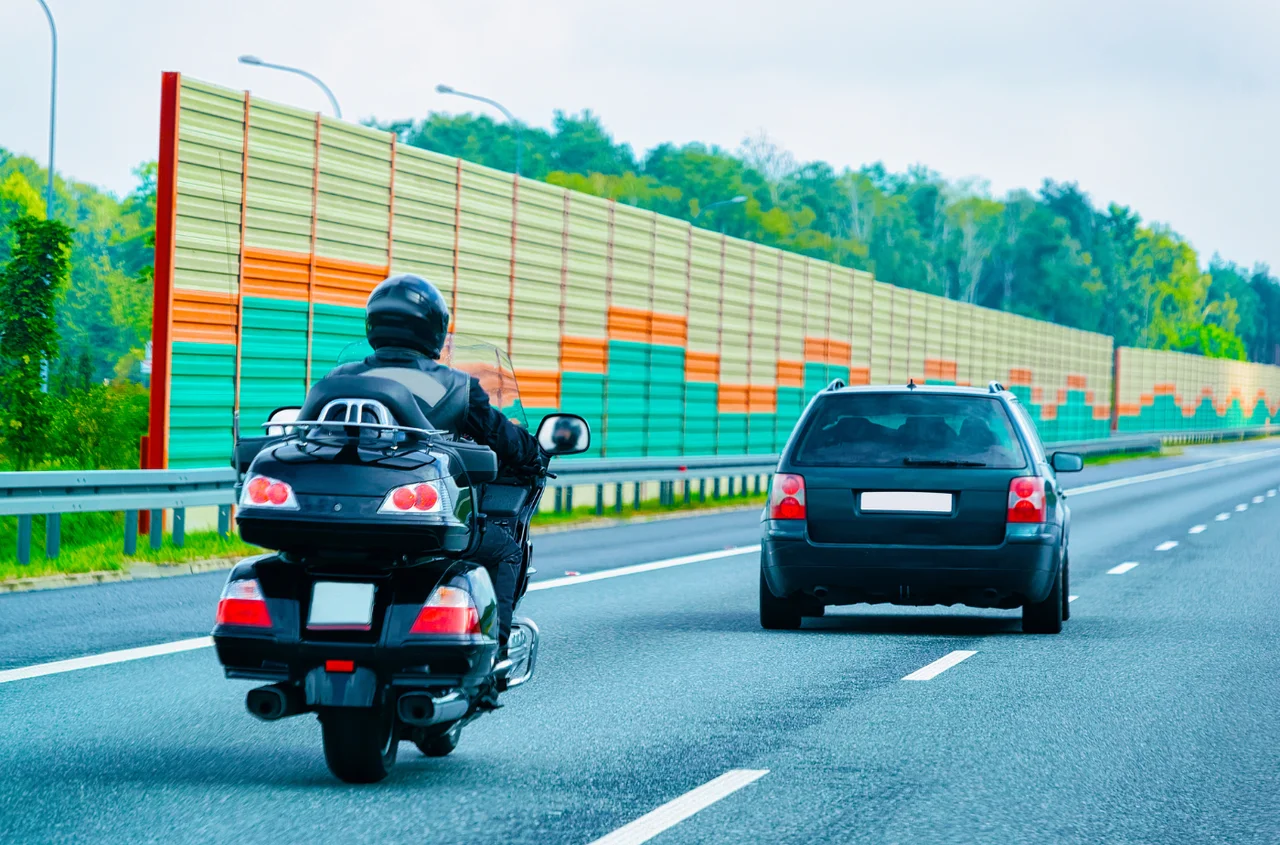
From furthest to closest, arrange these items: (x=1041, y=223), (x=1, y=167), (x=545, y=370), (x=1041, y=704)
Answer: (x=1041, y=223)
(x=1, y=167)
(x=545, y=370)
(x=1041, y=704)

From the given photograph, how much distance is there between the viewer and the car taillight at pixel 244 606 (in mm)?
6371

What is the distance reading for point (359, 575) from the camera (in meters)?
6.37

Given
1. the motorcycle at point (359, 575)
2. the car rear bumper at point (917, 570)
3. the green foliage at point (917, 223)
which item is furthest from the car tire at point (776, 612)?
the green foliage at point (917, 223)

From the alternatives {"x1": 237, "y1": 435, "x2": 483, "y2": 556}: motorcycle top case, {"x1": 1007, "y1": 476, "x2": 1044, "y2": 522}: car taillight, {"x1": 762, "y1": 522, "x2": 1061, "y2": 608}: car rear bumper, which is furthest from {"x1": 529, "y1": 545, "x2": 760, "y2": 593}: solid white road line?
{"x1": 237, "y1": 435, "x2": 483, "y2": 556}: motorcycle top case

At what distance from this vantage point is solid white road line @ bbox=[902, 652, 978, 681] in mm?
10258

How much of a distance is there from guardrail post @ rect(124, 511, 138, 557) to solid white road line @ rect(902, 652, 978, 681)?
7377mm

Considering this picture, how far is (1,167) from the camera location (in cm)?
14375

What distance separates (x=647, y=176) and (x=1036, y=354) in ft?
260

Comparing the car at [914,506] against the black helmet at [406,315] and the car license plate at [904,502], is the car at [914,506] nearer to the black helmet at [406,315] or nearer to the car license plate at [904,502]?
the car license plate at [904,502]

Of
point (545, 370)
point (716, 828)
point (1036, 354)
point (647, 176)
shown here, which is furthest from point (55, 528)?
point (647, 176)

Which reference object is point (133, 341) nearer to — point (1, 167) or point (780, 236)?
point (1, 167)

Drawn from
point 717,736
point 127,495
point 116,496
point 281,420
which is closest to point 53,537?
point 116,496

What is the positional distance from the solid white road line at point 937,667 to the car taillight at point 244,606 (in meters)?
4.68

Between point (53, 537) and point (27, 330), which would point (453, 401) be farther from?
point (27, 330)
